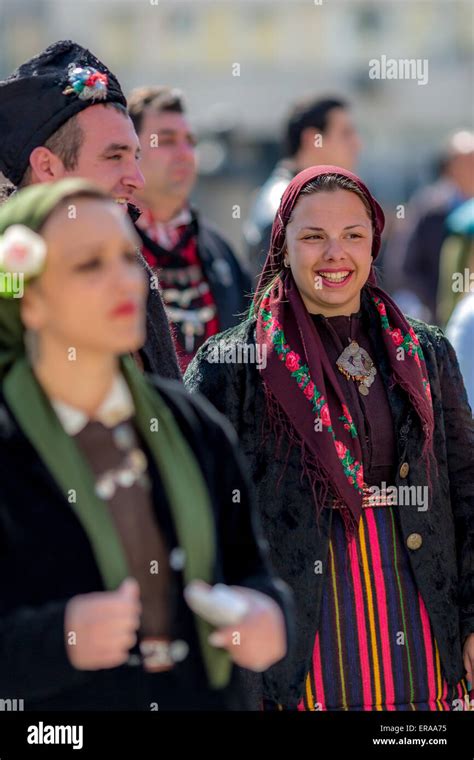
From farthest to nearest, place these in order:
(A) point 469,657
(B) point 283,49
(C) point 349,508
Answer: (B) point 283,49 < (A) point 469,657 < (C) point 349,508

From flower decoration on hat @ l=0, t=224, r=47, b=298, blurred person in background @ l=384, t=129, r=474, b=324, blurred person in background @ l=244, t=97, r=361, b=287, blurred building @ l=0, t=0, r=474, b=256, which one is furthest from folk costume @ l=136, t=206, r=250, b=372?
blurred building @ l=0, t=0, r=474, b=256

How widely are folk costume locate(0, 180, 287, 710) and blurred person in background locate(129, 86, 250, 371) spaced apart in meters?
2.75

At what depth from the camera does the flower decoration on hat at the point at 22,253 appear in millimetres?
2504

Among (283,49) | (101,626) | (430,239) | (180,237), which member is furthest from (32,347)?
(283,49)

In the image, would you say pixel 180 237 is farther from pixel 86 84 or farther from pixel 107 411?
pixel 107 411

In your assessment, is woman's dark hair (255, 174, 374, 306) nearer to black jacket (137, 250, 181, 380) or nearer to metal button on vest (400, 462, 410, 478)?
black jacket (137, 250, 181, 380)

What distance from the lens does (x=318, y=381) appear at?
12.7 ft

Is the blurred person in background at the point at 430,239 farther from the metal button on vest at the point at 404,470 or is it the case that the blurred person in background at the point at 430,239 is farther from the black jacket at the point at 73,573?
the black jacket at the point at 73,573

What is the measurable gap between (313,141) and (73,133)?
313 cm

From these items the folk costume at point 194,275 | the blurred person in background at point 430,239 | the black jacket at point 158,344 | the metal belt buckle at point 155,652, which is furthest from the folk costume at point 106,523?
the blurred person in background at point 430,239

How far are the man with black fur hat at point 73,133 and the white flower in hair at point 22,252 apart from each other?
4.41 feet

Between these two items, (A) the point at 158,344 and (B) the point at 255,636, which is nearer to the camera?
(B) the point at 255,636

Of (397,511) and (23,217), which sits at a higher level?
(23,217)

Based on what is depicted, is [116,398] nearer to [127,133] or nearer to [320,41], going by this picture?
[127,133]
